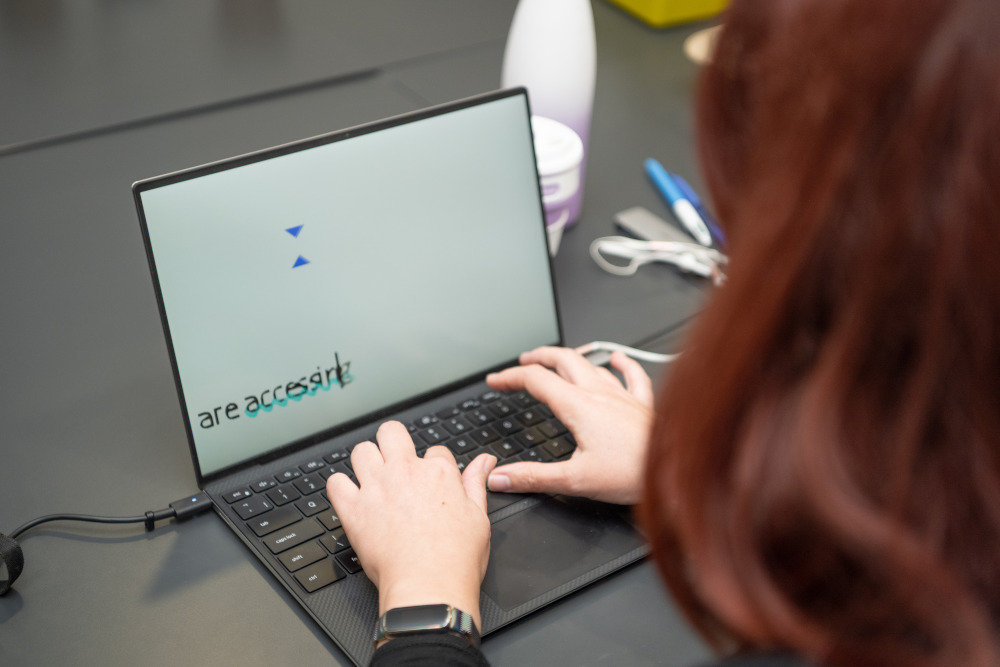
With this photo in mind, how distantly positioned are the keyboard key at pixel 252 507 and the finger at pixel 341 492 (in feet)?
0.18

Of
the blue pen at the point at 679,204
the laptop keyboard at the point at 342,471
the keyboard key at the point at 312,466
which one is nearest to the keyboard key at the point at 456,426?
the laptop keyboard at the point at 342,471

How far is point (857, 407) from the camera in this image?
382mm

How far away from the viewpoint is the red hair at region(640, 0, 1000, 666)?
1.14 feet

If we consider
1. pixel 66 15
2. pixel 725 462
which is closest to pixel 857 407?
pixel 725 462

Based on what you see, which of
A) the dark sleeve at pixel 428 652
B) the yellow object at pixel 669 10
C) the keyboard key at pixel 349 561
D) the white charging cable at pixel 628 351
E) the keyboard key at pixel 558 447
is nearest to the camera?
the dark sleeve at pixel 428 652

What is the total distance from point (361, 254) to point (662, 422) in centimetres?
41

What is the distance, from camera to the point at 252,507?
711mm

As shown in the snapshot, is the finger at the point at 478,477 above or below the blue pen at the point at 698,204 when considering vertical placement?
below

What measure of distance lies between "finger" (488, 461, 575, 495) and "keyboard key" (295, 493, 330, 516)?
13cm

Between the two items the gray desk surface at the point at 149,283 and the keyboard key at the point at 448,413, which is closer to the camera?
the gray desk surface at the point at 149,283

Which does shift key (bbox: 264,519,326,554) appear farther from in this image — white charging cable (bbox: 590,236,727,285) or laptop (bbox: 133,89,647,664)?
white charging cable (bbox: 590,236,727,285)

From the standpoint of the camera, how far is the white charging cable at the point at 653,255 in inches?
41.0

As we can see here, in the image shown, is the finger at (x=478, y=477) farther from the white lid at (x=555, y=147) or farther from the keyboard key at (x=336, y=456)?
the white lid at (x=555, y=147)

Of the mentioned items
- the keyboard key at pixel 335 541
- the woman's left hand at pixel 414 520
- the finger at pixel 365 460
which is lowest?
the keyboard key at pixel 335 541
